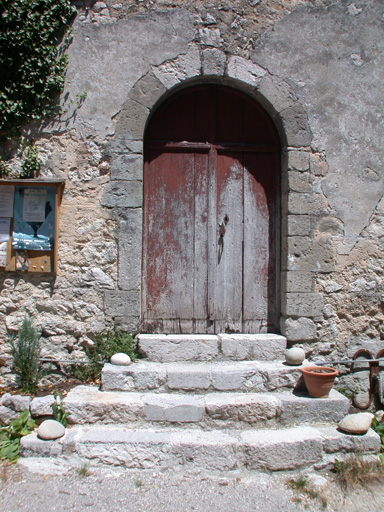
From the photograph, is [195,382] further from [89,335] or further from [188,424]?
[89,335]

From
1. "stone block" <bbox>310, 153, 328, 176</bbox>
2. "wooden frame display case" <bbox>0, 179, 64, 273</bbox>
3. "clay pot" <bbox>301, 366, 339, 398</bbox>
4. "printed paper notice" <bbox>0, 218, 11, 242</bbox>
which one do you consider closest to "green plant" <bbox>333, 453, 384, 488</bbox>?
"clay pot" <bbox>301, 366, 339, 398</bbox>

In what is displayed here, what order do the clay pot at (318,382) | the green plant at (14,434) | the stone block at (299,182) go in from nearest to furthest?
the green plant at (14,434)
the clay pot at (318,382)
the stone block at (299,182)

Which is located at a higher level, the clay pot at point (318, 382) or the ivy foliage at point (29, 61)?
the ivy foliage at point (29, 61)

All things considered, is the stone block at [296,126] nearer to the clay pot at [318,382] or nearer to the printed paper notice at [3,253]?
the clay pot at [318,382]

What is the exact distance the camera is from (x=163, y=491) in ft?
8.55

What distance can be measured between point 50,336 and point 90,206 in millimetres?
1183

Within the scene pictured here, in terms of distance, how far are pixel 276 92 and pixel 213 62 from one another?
0.63 meters

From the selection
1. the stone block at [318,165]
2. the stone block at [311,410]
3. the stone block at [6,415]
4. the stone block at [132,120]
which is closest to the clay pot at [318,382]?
the stone block at [311,410]

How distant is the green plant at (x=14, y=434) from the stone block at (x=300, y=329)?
2.20m

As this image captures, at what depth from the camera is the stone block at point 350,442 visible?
294cm

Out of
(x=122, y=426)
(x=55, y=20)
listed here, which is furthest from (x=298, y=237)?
(x=55, y=20)

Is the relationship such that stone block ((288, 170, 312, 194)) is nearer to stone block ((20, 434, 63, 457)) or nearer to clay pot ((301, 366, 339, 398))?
clay pot ((301, 366, 339, 398))

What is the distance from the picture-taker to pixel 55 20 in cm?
367

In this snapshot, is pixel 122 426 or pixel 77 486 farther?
pixel 122 426
